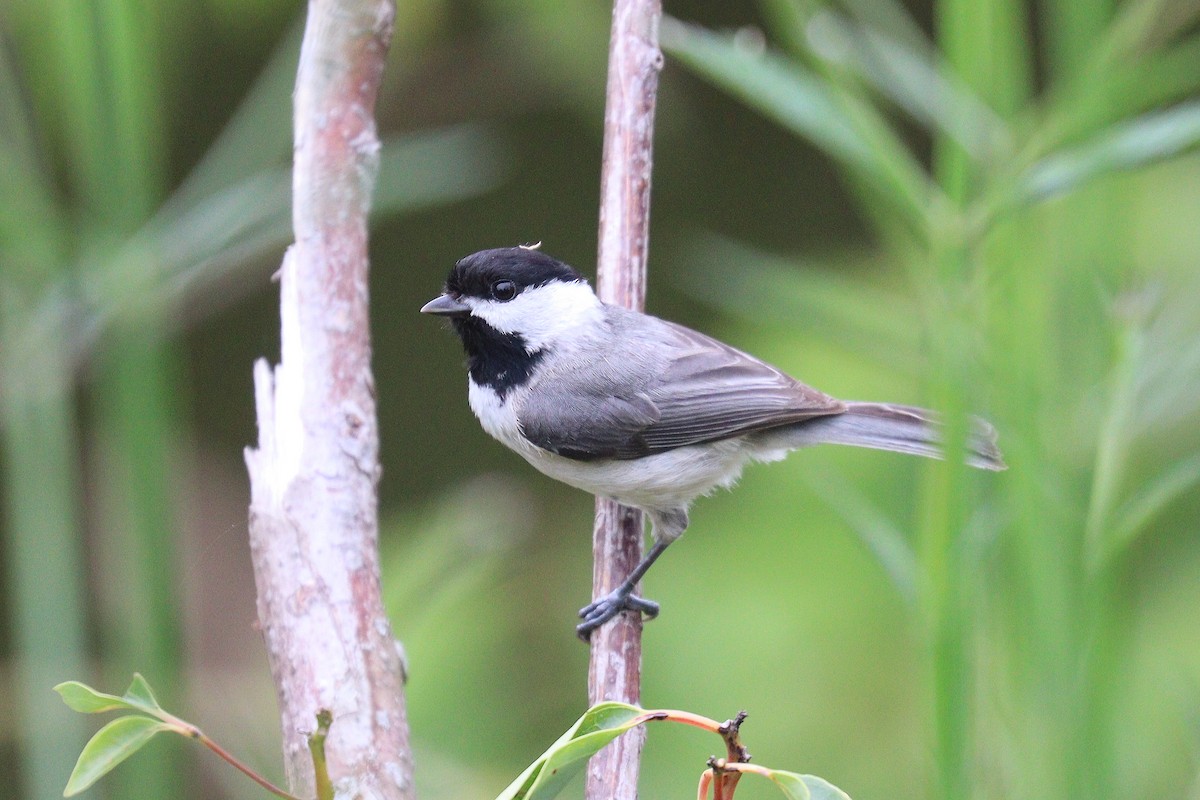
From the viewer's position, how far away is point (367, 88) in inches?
56.6

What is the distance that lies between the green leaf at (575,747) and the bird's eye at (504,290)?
1137 millimetres

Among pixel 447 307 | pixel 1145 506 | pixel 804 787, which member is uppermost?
pixel 447 307

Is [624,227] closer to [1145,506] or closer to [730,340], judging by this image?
[1145,506]

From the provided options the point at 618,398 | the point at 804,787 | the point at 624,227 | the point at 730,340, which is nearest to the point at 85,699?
the point at 804,787

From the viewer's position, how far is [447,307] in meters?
1.85

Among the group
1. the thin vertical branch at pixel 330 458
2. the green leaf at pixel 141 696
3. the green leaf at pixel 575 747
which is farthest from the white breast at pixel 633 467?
the green leaf at pixel 141 696

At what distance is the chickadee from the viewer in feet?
5.92

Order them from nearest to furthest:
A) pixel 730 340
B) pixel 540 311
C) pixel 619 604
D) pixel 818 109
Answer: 1. pixel 818 109
2. pixel 619 604
3. pixel 540 311
4. pixel 730 340

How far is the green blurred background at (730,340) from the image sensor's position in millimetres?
1017

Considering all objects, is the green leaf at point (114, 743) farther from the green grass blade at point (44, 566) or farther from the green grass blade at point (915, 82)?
the green grass blade at point (915, 82)

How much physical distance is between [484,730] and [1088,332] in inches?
58.4

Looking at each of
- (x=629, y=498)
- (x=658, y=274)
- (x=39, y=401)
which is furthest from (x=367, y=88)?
(x=658, y=274)

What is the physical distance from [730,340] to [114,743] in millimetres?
2310

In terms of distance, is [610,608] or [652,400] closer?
[610,608]
